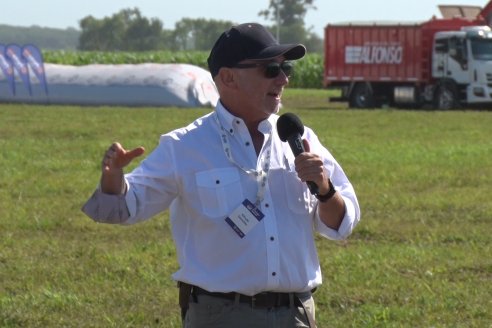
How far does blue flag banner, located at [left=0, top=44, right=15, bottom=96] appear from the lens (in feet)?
132

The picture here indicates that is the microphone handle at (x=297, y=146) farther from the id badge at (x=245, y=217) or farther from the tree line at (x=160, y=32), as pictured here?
the tree line at (x=160, y=32)

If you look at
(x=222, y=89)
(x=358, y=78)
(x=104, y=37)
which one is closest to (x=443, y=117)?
(x=358, y=78)

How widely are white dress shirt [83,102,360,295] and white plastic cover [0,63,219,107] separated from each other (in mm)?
32964

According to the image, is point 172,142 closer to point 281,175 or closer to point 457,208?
point 281,175

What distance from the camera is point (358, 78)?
149 ft

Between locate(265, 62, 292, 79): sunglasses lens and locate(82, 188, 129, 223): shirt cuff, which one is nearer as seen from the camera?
locate(82, 188, 129, 223): shirt cuff

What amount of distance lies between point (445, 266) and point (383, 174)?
678 centimetres

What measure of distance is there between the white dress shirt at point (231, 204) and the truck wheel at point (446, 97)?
36715 mm

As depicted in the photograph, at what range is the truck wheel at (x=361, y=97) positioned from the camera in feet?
146

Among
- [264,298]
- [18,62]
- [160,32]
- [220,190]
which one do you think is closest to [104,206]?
[220,190]

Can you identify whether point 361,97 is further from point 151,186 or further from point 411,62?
point 151,186

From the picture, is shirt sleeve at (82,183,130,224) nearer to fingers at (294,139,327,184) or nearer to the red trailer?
fingers at (294,139,327,184)

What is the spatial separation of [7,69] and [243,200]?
123ft

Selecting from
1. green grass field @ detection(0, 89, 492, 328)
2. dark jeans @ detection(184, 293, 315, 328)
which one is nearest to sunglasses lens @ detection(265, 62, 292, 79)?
dark jeans @ detection(184, 293, 315, 328)
